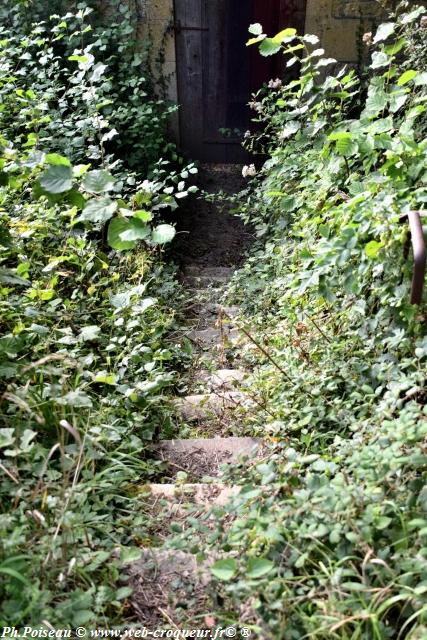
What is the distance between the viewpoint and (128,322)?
9.23 feet

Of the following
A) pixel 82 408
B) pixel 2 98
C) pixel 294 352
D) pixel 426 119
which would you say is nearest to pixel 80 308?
pixel 82 408

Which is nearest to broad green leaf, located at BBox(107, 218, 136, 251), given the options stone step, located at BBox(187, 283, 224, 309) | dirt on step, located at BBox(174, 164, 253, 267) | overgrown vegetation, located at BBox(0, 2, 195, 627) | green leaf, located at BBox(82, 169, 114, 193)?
overgrown vegetation, located at BBox(0, 2, 195, 627)

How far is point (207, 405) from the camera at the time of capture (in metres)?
2.74

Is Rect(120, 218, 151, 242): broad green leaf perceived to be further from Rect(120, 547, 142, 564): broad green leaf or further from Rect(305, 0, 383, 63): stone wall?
Rect(305, 0, 383, 63): stone wall

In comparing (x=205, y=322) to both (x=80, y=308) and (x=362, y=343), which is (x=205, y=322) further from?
(x=362, y=343)

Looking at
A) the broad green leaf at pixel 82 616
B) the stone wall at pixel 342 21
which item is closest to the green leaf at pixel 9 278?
the broad green leaf at pixel 82 616

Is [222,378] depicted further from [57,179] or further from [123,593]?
[123,593]

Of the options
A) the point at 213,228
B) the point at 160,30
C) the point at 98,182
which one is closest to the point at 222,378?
the point at 98,182

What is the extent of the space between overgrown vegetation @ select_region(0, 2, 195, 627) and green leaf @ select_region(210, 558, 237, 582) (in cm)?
31

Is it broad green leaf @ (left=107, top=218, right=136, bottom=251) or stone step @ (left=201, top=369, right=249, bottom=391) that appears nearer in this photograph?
broad green leaf @ (left=107, top=218, right=136, bottom=251)

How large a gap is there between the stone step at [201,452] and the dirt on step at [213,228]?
8.16ft

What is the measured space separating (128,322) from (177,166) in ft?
9.22

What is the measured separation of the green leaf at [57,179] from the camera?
197 centimetres

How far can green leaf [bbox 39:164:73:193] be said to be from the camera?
1.97 m
